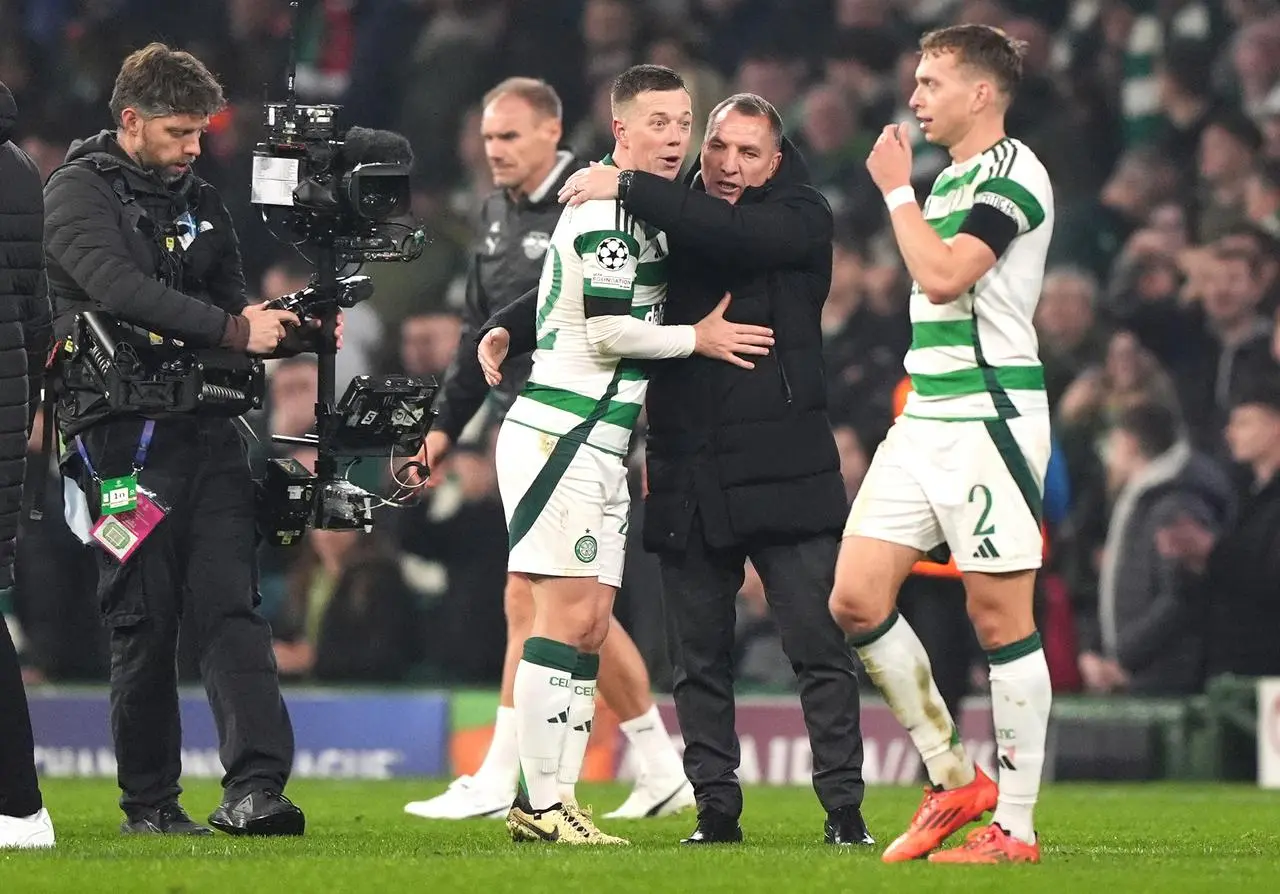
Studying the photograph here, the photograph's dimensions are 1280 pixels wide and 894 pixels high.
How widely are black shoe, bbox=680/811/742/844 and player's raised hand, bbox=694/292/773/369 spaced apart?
140 cm

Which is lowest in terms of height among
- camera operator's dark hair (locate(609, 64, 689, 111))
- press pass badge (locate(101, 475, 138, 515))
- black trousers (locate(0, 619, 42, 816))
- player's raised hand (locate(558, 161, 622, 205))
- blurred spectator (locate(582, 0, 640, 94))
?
black trousers (locate(0, 619, 42, 816))

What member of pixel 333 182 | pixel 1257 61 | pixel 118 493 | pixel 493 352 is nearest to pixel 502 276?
pixel 493 352

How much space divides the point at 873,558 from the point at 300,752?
235 inches

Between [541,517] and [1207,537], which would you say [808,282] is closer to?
[541,517]

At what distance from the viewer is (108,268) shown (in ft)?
22.0

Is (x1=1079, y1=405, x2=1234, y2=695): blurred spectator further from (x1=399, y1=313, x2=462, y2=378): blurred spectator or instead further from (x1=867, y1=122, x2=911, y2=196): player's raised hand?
(x1=867, y1=122, x2=911, y2=196): player's raised hand

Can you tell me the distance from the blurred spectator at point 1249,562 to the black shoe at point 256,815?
19.6ft

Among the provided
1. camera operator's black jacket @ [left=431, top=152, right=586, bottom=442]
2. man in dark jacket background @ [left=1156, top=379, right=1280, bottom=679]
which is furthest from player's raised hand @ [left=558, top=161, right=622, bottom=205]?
man in dark jacket background @ [left=1156, top=379, right=1280, bottom=679]

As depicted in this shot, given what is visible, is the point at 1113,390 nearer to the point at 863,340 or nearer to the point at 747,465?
the point at 863,340

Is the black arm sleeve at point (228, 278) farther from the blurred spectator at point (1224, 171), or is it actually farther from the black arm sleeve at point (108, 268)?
the blurred spectator at point (1224, 171)

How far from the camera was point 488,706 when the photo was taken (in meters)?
11.1

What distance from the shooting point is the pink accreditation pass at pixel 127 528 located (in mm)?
6711

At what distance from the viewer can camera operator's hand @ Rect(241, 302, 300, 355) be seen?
6.80 meters

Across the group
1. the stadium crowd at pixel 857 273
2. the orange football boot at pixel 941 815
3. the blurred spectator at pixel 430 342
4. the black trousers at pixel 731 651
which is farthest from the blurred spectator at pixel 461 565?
the orange football boot at pixel 941 815
